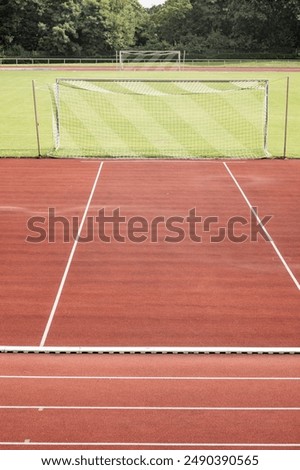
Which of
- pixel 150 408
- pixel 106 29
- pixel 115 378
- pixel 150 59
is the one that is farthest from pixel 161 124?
pixel 106 29

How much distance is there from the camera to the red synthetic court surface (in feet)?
32.2

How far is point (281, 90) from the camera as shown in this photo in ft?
128

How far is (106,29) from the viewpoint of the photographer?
70625 millimetres

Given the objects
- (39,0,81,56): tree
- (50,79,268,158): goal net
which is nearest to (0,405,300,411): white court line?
(50,79,268,158): goal net

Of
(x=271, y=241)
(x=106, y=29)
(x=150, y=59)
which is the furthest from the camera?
(x=106, y=29)

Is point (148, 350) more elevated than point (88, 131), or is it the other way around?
point (88, 131)

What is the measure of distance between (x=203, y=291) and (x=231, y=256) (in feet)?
6.32

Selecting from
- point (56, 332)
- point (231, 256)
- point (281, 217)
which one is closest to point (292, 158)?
point (281, 217)

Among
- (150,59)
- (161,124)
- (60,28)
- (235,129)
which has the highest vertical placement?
(60,28)

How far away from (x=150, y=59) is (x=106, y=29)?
900cm

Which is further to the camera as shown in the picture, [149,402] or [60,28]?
[60,28]

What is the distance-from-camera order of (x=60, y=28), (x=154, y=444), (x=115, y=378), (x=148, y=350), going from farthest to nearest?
(x=60, y=28)
(x=148, y=350)
(x=115, y=378)
(x=154, y=444)

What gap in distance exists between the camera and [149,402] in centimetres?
772

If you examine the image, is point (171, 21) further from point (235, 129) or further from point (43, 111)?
point (235, 129)
